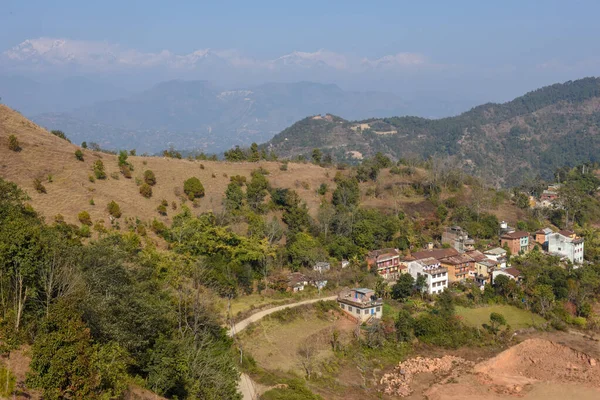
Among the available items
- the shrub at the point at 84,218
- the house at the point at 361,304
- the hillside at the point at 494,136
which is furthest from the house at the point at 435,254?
the hillside at the point at 494,136

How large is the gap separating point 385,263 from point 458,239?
28.1ft

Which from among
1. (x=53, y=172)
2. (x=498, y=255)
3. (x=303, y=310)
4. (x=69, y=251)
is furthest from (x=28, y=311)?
(x=498, y=255)

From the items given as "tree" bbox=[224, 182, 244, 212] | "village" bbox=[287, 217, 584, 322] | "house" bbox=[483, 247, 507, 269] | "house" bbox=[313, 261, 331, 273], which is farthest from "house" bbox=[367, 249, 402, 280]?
"tree" bbox=[224, 182, 244, 212]

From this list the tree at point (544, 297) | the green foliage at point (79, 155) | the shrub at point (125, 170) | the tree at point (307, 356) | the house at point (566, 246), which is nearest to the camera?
the tree at point (307, 356)

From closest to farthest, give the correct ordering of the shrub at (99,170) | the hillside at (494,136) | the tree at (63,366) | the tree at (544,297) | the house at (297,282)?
1. the tree at (63,366)
2. the tree at (544,297)
3. the house at (297,282)
4. the shrub at (99,170)
5. the hillside at (494,136)

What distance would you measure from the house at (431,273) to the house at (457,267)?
3.63 ft

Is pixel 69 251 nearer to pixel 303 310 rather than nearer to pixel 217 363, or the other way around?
pixel 217 363

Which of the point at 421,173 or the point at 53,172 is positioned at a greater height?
the point at 53,172

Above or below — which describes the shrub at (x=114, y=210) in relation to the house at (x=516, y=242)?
above

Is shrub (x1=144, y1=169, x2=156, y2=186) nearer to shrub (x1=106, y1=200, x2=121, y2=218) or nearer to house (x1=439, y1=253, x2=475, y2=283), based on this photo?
shrub (x1=106, y1=200, x2=121, y2=218)

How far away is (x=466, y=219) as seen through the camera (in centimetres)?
4578

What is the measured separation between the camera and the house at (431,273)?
3509 cm

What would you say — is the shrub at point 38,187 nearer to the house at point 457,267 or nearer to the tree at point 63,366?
the tree at point 63,366

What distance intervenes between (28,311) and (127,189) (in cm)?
2573
